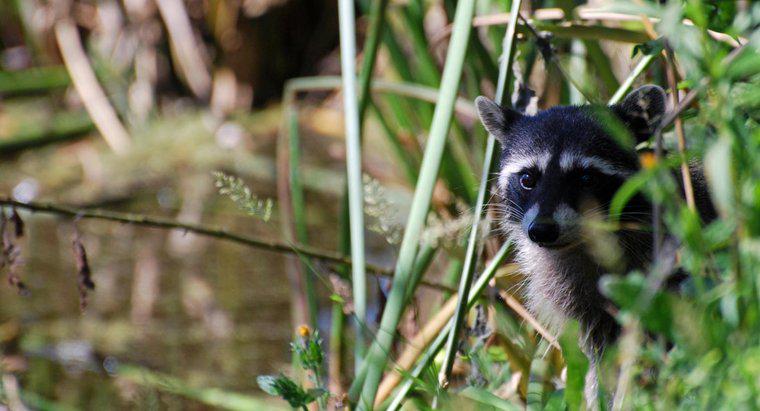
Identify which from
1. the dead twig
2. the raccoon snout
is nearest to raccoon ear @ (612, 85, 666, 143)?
the raccoon snout

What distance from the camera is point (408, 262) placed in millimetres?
2760

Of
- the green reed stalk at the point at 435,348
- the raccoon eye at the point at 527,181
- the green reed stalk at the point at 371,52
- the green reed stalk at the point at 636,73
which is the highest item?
the green reed stalk at the point at 371,52

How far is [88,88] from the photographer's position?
727cm

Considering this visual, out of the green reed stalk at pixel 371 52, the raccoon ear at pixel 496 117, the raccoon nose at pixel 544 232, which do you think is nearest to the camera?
the raccoon nose at pixel 544 232

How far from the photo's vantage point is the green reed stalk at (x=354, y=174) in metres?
2.85

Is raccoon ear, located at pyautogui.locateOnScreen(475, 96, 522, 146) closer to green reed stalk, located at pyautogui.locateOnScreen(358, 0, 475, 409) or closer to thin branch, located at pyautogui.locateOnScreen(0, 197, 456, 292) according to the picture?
green reed stalk, located at pyautogui.locateOnScreen(358, 0, 475, 409)

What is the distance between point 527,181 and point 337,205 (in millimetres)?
3605

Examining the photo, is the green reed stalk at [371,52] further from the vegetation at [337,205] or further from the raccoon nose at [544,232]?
the raccoon nose at [544,232]

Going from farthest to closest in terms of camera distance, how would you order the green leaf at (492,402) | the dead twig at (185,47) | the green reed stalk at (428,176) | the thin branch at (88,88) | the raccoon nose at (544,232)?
the dead twig at (185,47) → the thin branch at (88,88) → the green reed stalk at (428,176) → the raccoon nose at (544,232) → the green leaf at (492,402)

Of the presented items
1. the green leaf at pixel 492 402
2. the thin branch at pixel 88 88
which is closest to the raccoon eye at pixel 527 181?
the green leaf at pixel 492 402

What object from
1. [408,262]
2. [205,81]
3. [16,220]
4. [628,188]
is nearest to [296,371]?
[408,262]

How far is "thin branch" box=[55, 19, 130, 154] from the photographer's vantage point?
7.14m

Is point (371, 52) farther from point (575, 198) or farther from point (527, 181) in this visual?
point (575, 198)

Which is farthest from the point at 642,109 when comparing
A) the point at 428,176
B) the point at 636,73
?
the point at 428,176
